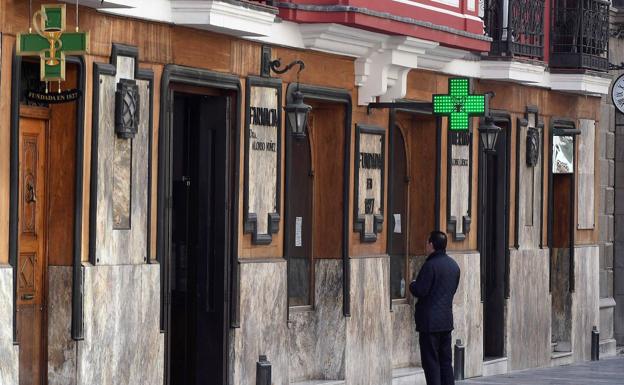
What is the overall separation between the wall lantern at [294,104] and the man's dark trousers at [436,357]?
97.3 inches

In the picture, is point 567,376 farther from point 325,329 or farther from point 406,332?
point 325,329

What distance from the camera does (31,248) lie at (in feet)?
47.3

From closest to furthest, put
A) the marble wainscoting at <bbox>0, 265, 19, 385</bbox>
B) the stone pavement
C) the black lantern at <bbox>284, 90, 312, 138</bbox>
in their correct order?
the marble wainscoting at <bbox>0, 265, 19, 385</bbox> → the black lantern at <bbox>284, 90, 312, 138</bbox> → the stone pavement

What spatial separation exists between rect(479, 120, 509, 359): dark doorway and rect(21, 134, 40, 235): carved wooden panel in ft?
32.4

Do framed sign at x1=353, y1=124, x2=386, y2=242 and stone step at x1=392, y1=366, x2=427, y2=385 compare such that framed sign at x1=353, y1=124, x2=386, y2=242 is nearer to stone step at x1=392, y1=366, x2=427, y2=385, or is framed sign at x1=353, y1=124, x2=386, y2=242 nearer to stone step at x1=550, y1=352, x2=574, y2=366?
stone step at x1=392, y1=366, x2=427, y2=385

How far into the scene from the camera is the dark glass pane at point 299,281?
61.5ft

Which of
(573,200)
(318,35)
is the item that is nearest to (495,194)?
(573,200)

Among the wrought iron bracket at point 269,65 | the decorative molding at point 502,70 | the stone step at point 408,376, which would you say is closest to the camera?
the wrought iron bracket at point 269,65

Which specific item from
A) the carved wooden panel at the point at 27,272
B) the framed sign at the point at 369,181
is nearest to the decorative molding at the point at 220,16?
the carved wooden panel at the point at 27,272

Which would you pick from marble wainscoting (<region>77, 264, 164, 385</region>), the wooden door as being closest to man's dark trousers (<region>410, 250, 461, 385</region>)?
marble wainscoting (<region>77, 264, 164, 385</region>)

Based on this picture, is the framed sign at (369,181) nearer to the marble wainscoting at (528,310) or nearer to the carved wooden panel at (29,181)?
the marble wainscoting at (528,310)

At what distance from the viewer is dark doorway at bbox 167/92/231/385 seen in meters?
17.0

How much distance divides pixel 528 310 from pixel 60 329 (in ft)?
35.3

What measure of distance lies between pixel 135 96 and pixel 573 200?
11.5 metres
